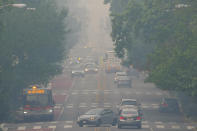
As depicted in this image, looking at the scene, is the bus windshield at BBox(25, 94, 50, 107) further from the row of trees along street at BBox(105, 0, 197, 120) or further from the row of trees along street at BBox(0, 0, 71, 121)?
the row of trees along street at BBox(105, 0, 197, 120)

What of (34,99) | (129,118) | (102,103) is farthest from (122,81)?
(129,118)

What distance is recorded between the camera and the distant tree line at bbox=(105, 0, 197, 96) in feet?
149

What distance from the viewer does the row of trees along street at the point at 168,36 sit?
149 feet

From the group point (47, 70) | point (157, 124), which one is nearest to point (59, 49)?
point (47, 70)

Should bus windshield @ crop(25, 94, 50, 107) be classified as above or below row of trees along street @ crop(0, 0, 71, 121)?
below

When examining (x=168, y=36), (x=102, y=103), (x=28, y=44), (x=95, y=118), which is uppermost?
(x=168, y=36)

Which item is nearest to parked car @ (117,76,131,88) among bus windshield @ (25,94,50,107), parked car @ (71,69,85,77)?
parked car @ (71,69,85,77)

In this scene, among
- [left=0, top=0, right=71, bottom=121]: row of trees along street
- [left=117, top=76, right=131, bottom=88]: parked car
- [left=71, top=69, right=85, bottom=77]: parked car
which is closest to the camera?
[left=0, top=0, right=71, bottom=121]: row of trees along street

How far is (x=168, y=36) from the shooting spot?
53.8m

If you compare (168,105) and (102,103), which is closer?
(168,105)

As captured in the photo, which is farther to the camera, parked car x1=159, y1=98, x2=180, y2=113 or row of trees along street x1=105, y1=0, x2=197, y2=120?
parked car x1=159, y1=98, x2=180, y2=113

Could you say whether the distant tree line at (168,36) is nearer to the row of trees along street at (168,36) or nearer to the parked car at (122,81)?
the row of trees along street at (168,36)

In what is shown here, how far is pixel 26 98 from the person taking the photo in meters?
50.1

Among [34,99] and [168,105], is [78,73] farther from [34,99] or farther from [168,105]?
[34,99]
